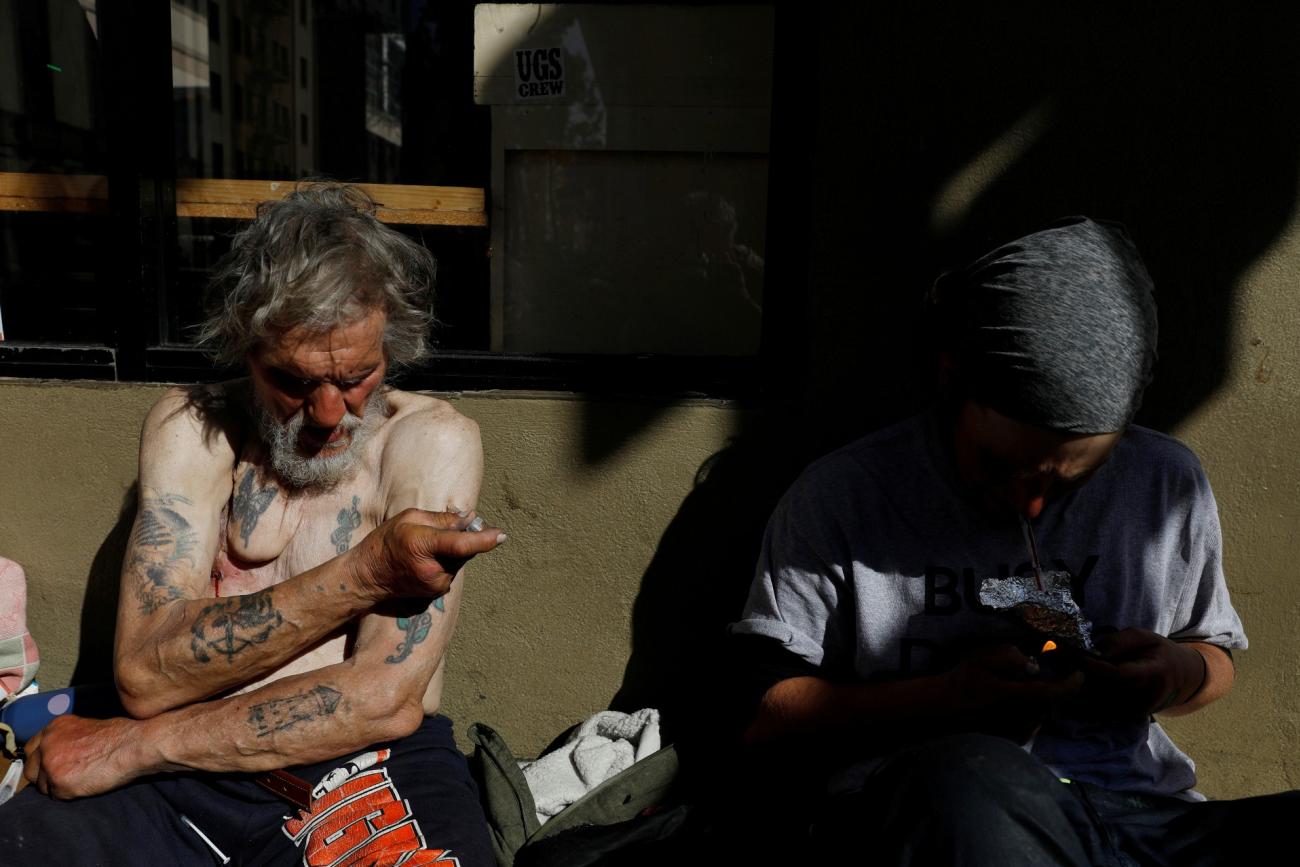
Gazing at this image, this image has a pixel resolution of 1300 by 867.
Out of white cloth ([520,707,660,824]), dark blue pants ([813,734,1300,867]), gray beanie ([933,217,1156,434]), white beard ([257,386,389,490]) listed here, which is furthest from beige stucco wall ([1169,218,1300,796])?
white beard ([257,386,389,490])

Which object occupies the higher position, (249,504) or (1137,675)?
(249,504)

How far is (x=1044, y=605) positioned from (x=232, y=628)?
1.54m

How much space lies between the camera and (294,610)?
2123 mm

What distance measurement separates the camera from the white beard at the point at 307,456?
2289 millimetres

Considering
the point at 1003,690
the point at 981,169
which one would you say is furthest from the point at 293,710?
the point at 981,169

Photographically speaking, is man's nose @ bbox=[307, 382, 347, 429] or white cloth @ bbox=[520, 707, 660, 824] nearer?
man's nose @ bbox=[307, 382, 347, 429]

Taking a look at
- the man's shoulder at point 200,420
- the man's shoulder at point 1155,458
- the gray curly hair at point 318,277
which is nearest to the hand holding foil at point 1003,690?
the man's shoulder at point 1155,458

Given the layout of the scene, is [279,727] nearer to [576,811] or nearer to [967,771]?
[576,811]

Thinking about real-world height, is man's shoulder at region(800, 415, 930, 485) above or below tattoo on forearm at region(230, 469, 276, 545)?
above

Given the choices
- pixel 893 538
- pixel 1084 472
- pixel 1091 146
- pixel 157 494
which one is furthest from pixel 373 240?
pixel 1091 146

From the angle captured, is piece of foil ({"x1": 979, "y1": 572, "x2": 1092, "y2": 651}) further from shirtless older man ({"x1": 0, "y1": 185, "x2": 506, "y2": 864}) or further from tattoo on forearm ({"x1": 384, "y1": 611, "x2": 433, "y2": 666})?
tattoo on forearm ({"x1": 384, "y1": 611, "x2": 433, "y2": 666})

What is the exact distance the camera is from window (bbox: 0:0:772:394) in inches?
111

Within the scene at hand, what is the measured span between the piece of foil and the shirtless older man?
0.92m

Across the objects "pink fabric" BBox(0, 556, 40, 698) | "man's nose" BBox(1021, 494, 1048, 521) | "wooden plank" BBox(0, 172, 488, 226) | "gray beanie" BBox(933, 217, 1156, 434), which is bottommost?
"pink fabric" BBox(0, 556, 40, 698)
